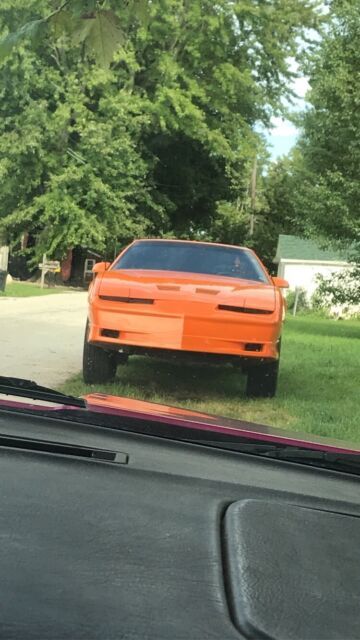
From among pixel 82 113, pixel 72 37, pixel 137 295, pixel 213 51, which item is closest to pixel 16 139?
pixel 82 113

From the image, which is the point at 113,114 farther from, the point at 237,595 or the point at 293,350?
the point at 237,595

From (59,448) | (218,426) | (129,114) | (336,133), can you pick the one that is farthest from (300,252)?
(59,448)

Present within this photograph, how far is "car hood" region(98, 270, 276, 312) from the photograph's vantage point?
5.84 m

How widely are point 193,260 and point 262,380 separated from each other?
1439 mm

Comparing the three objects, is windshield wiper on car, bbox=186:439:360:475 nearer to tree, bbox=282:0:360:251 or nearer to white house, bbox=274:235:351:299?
tree, bbox=282:0:360:251

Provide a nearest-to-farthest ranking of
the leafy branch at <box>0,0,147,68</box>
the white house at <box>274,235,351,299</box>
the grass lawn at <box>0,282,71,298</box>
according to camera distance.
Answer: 1. the leafy branch at <box>0,0,147,68</box>
2. the grass lawn at <box>0,282,71,298</box>
3. the white house at <box>274,235,351,299</box>

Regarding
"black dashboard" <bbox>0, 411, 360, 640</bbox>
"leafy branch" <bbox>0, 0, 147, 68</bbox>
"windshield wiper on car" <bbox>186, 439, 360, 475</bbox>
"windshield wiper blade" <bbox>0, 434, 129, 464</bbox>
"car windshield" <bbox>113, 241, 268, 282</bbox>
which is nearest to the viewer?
"black dashboard" <bbox>0, 411, 360, 640</bbox>

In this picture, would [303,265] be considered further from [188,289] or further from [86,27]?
[86,27]

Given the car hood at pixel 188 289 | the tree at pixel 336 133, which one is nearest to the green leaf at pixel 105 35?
the car hood at pixel 188 289

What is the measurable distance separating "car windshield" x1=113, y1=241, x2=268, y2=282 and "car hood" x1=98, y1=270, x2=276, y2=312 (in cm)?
67

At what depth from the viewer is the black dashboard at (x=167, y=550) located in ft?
4.02

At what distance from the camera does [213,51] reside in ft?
105

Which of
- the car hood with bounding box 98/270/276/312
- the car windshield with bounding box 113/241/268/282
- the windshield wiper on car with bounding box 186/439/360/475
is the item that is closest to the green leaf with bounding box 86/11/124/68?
the windshield wiper on car with bounding box 186/439/360/475

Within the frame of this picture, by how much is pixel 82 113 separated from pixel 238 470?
1208 inches
